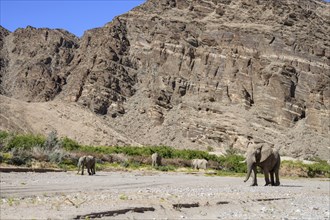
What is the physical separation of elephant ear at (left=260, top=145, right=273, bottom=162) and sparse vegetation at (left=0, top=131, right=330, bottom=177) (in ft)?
45.4

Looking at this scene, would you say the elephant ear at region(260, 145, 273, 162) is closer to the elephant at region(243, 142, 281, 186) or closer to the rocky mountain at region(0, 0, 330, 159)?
the elephant at region(243, 142, 281, 186)

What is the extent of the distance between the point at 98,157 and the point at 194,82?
72358 mm

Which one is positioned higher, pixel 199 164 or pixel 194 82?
pixel 194 82

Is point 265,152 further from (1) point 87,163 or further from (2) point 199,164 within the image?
(2) point 199,164

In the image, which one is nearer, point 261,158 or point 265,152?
point 261,158

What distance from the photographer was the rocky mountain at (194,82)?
330 ft

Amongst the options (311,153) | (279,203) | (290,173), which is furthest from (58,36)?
(279,203)

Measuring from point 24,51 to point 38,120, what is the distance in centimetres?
8177

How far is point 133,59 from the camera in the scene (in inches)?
5022

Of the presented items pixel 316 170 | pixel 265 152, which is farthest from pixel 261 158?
pixel 316 170

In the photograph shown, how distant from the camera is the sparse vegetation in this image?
32750 mm

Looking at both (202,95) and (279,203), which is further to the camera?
(202,95)

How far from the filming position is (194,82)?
116 m

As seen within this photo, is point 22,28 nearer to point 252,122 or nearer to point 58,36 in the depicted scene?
point 58,36
